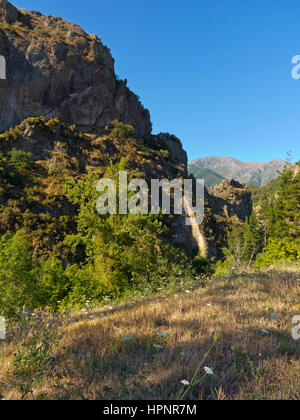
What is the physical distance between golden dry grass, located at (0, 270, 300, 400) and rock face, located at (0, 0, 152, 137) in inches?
2319

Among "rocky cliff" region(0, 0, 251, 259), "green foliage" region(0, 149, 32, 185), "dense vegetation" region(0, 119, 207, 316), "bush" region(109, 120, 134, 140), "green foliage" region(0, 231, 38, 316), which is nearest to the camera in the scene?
"green foliage" region(0, 231, 38, 316)

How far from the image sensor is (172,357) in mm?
2359

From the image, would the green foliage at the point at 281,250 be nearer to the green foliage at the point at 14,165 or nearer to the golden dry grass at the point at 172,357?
the golden dry grass at the point at 172,357

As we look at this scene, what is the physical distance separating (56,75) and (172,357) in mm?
68864

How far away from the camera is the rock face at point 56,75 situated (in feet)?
167

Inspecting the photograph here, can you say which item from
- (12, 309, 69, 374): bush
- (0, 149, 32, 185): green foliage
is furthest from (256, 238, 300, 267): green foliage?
(0, 149, 32, 185): green foliage

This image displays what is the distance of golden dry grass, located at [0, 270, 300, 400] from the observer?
1876 millimetres

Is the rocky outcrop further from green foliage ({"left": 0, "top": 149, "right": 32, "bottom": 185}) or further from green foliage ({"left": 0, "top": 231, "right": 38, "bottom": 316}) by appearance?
green foliage ({"left": 0, "top": 231, "right": 38, "bottom": 316})

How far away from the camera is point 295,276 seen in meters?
5.64

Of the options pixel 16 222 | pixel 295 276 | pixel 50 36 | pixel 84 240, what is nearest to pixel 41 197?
pixel 16 222

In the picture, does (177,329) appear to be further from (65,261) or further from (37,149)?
(37,149)

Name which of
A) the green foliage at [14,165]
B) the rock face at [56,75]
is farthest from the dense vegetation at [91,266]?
the rock face at [56,75]

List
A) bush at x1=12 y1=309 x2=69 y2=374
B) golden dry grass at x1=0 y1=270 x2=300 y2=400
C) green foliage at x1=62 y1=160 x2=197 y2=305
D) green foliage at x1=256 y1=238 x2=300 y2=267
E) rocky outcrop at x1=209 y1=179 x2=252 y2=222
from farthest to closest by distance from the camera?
rocky outcrop at x1=209 y1=179 x2=252 y2=222
green foliage at x1=256 y1=238 x2=300 y2=267
green foliage at x1=62 y1=160 x2=197 y2=305
bush at x1=12 y1=309 x2=69 y2=374
golden dry grass at x1=0 y1=270 x2=300 y2=400

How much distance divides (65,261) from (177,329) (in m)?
31.4
